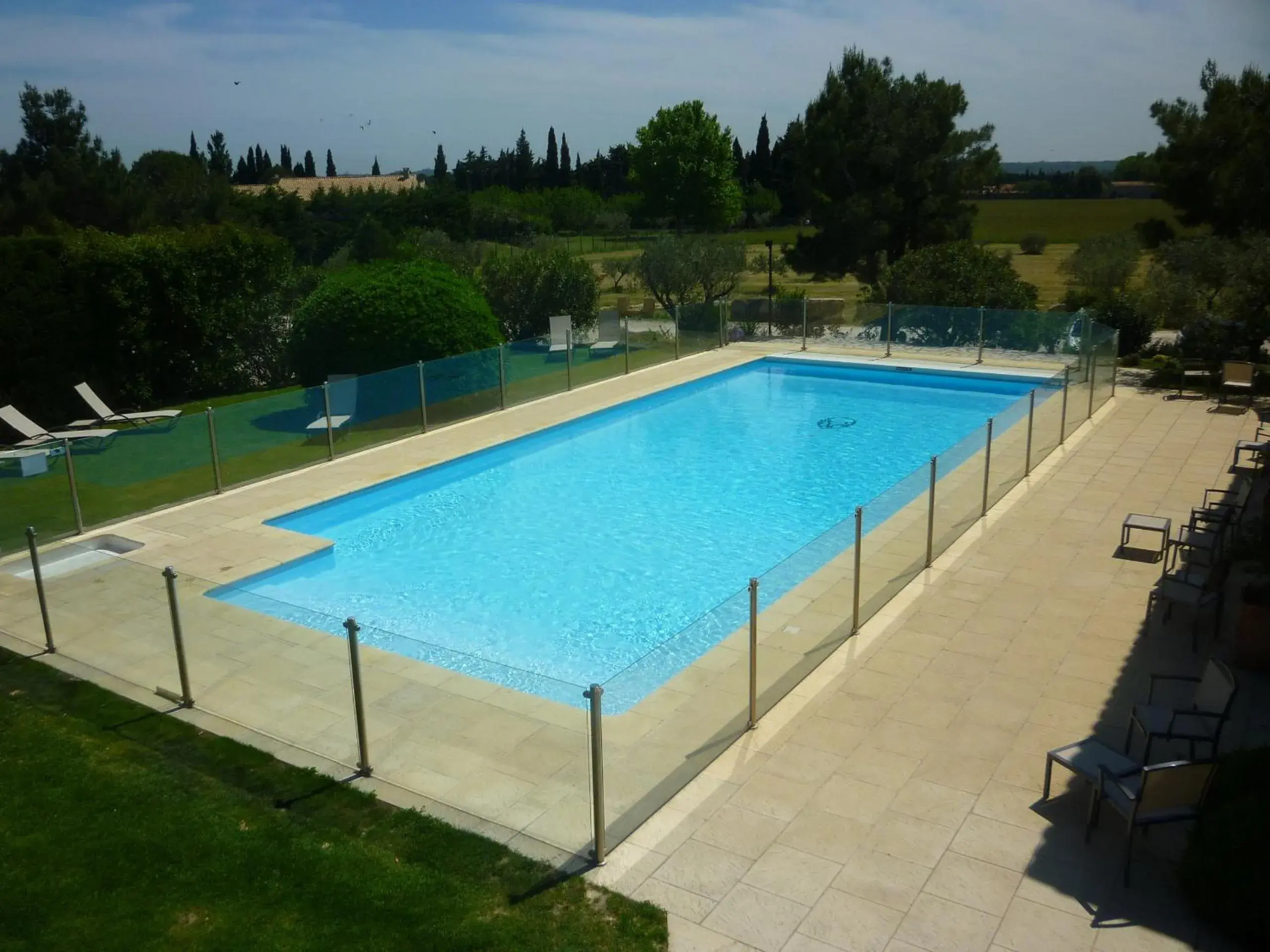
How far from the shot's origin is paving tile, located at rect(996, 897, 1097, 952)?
5086 mm

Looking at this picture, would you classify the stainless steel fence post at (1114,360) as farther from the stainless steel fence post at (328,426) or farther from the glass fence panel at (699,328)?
the stainless steel fence post at (328,426)

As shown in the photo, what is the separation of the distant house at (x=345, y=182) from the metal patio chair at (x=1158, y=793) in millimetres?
66370

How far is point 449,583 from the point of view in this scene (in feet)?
38.0

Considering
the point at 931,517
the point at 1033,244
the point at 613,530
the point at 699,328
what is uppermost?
the point at 1033,244

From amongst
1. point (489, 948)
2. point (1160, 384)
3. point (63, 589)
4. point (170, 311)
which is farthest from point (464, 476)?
point (1160, 384)

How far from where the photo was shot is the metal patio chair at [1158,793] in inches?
219

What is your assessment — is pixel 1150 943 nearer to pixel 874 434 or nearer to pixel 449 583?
pixel 449 583

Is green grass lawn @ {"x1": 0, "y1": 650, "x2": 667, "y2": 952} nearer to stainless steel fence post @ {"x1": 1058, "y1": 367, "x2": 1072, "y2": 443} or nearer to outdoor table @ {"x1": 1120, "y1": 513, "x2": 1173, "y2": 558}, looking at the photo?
outdoor table @ {"x1": 1120, "y1": 513, "x2": 1173, "y2": 558}

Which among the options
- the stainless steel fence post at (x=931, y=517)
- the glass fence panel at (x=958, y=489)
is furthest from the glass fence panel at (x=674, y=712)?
the glass fence panel at (x=958, y=489)

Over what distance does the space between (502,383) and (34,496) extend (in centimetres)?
784

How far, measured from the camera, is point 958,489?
1076cm

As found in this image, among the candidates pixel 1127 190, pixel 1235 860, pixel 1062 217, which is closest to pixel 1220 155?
pixel 1235 860

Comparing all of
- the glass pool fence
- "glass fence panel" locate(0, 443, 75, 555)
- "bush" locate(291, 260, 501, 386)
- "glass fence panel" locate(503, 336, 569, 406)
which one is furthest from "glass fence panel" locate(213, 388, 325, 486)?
"glass fence panel" locate(503, 336, 569, 406)

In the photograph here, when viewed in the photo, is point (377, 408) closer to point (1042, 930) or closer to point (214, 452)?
point (214, 452)
